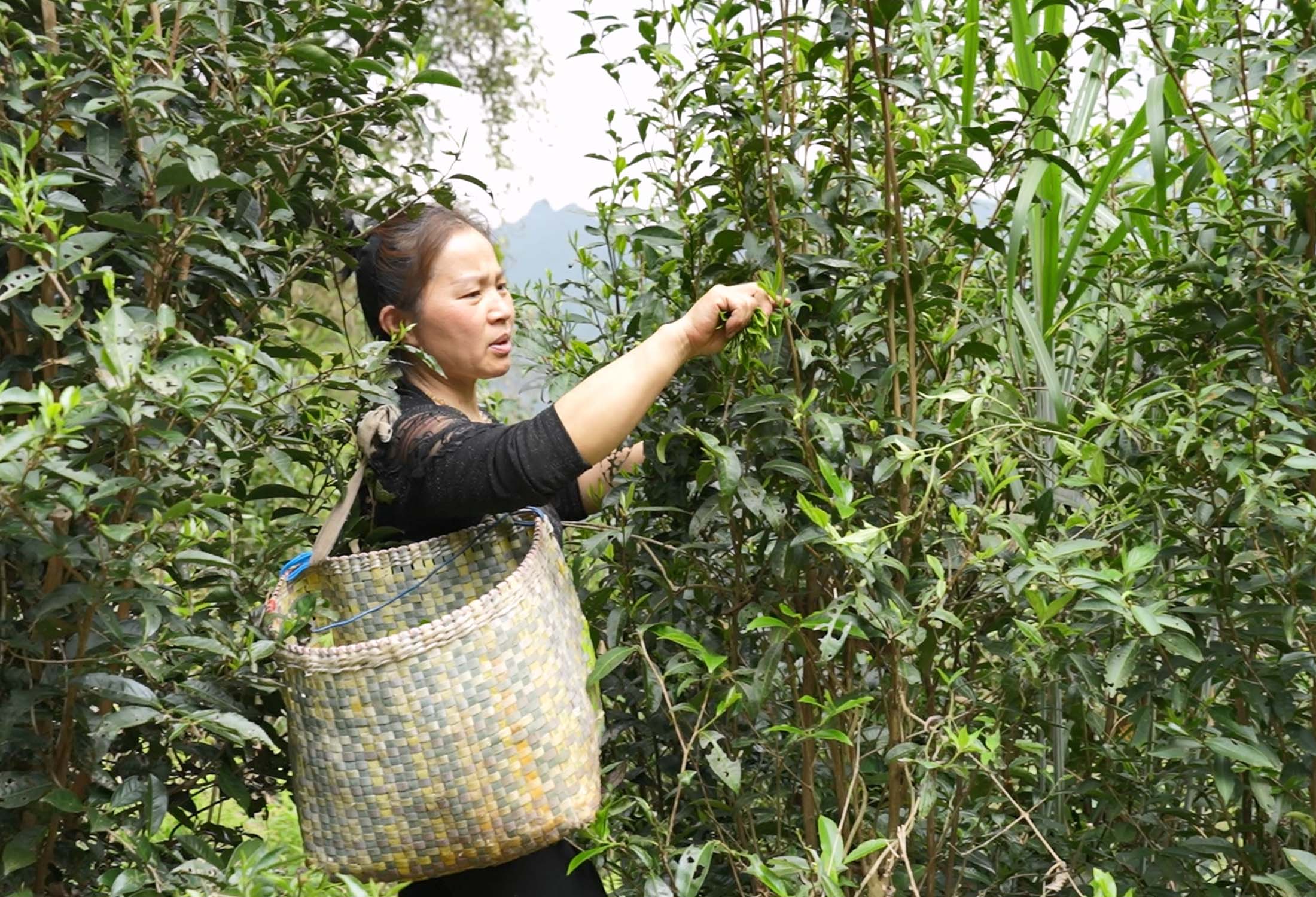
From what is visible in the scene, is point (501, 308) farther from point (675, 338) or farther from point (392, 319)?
point (675, 338)

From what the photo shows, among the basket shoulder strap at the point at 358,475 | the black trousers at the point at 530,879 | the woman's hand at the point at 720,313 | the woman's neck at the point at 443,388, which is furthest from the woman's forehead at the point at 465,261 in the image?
the black trousers at the point at 530,879

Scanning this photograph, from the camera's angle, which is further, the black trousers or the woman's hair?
the woman's hair

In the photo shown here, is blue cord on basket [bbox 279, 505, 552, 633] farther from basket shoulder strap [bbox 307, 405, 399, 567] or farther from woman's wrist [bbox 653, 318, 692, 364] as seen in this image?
woman's wrist [bbox 653, 318, 692, 364]

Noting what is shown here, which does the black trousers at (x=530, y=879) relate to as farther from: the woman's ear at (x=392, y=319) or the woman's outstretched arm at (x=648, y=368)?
the woman's ear at (x=392, y=319)

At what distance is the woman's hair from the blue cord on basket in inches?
15.9

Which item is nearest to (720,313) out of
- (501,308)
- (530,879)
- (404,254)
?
(501,308)

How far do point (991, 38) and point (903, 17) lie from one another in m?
0.39

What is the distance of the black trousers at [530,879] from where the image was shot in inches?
76.2

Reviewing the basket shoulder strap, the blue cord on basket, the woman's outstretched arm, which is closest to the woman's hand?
the woman's outstretched arm

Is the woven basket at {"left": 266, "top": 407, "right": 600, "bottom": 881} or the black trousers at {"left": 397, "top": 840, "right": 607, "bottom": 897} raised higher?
the woven basket at {"left": 266, "top": 407, "right": 600, "bottom": 881}

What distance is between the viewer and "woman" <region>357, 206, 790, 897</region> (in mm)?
1742

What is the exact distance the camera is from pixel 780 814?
1.94m

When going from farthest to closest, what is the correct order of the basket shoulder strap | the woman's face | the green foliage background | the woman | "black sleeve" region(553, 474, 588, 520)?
"black sleeve" region(553, 474, 588, 520), the woman's face, the basket shoulder strap, the woman, the green foliage background

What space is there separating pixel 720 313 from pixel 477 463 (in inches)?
14.9
